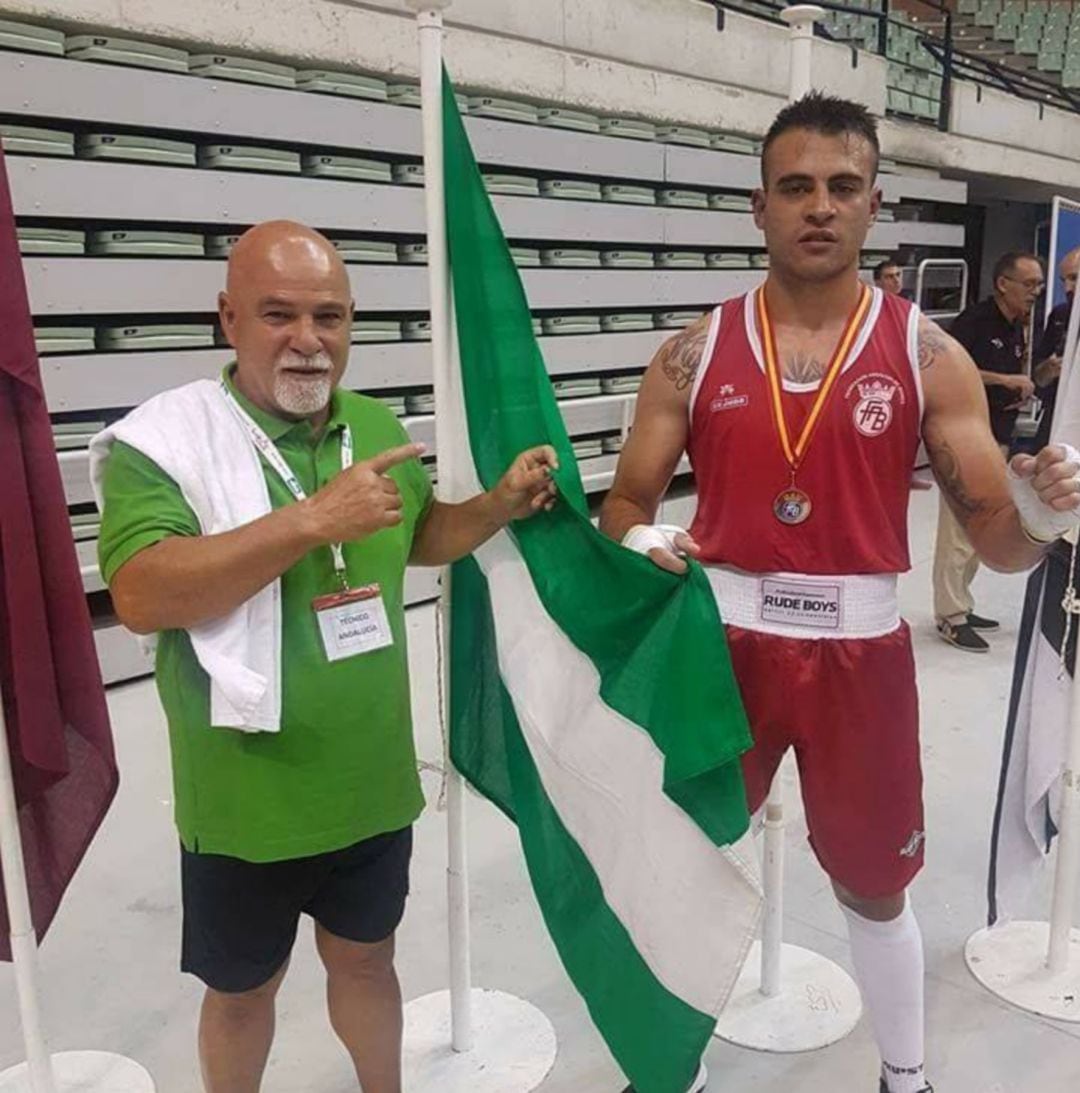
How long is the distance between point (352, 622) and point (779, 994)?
1.36m

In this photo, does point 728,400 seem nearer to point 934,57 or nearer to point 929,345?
point 929,345

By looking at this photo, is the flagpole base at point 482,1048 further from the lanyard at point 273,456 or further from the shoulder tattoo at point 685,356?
the shoulder tattoo at point 685,356

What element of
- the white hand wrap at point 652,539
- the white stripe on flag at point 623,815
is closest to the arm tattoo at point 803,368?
the white hand wrap at point 652,539

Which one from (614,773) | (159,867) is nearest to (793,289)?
(614,773)

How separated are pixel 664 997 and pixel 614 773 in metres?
0.36

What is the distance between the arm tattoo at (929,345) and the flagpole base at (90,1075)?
1.87m

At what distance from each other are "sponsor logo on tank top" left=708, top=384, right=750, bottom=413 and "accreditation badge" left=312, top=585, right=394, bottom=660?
2.02 ft

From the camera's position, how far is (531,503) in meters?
1.69

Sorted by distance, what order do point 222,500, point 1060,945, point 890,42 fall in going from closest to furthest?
point 222,500, point 1060,945, point 890,42

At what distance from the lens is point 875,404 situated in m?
1.65

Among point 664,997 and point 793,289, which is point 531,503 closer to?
point 793,289

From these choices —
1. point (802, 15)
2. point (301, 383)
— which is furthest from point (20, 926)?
point (802, 15)

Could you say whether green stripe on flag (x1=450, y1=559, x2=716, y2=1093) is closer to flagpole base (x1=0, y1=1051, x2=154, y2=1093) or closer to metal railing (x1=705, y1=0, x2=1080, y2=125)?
flagpole base (x1=0, y1=1051, x2=154, y2=1093)

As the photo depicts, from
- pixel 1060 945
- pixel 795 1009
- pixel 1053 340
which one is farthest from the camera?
pixel 1053 340
